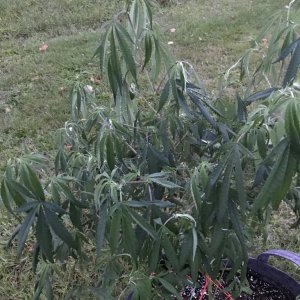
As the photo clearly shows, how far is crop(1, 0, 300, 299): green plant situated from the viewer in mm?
1201

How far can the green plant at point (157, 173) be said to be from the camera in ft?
3.94

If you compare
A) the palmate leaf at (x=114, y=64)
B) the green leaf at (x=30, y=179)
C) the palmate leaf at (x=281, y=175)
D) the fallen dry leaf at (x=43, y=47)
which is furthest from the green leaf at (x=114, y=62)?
the fallen dry leaf at (x=43, y=47)

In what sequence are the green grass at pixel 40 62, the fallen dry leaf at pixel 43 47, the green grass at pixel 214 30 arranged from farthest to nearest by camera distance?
the fallen dry leaf at pixel 43 47
the green grass at pixel 214 30
the green grass at pixel 40 62

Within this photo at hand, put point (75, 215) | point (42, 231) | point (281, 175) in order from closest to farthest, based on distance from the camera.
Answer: point (281, 175) < point (42, 231) < point (75, 215)

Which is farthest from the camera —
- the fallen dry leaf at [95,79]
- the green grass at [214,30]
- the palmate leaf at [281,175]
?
the green grass at [214,30]

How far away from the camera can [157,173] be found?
137 centimetres

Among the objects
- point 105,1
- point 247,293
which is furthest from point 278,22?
point 105,1

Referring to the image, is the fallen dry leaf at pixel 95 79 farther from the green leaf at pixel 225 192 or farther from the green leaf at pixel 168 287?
the green leaf at pixel 225 192

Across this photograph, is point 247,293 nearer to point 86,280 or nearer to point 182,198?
point 182,198

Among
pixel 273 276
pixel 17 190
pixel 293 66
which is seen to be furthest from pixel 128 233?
pixel 273 276

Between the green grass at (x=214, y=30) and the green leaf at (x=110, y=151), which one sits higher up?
the green leaf at (x=110, y=151)

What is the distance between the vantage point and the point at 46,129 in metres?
3.37

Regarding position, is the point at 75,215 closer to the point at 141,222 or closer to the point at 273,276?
the point at 141,222

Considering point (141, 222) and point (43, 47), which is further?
point (43, 47)
